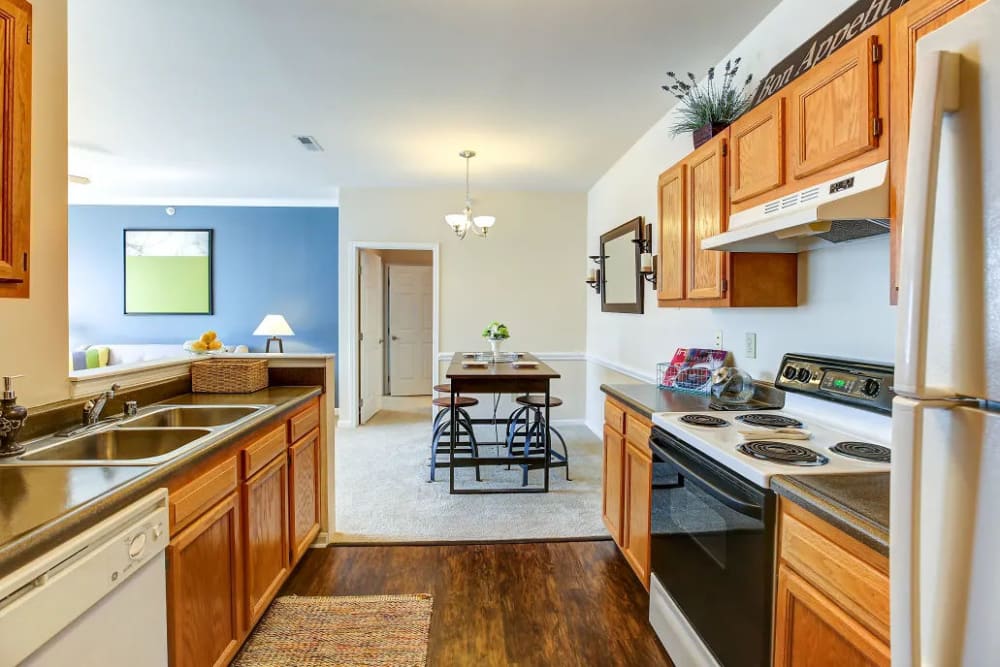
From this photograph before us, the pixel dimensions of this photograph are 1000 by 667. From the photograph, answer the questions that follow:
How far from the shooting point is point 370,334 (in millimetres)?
5680

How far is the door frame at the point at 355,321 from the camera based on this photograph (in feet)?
16.8

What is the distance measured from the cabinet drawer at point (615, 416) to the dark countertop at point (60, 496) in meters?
1.67

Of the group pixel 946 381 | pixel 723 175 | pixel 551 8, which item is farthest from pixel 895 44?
pixel 551 8

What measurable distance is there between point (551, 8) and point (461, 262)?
3.24m

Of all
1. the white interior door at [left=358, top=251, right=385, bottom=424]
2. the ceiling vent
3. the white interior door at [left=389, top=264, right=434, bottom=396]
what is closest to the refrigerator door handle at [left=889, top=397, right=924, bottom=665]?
the ceiling vent

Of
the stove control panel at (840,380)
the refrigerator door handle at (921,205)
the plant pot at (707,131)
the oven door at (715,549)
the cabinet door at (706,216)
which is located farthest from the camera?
the plant pot at (707,131)

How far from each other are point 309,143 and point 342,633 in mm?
3404

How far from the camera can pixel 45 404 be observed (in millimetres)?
1582

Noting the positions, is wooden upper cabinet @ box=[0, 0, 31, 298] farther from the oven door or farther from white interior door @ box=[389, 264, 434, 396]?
white interior door @ box=[389, 264, 434, 396]

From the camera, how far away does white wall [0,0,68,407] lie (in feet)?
4.92

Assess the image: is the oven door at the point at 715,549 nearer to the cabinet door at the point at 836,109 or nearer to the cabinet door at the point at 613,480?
the cabinet door at the point at 613,480

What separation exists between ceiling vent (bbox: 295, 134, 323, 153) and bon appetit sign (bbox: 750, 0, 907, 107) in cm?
305

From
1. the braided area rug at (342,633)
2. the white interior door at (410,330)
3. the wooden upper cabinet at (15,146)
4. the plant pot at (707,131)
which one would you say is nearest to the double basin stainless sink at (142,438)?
the wooden upper cabinet at (15,146)

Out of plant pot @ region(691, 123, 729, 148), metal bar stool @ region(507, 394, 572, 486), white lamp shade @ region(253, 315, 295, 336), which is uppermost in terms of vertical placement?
plant pot @ region(691, 123, 729, 148)
